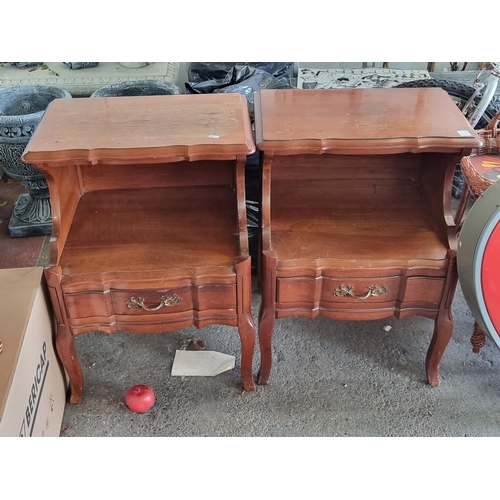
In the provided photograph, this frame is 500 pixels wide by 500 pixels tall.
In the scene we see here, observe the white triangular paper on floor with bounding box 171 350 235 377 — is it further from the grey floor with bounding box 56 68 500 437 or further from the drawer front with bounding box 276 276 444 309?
the drawer front with bounding box 276 276 444 309

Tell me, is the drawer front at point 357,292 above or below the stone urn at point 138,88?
below

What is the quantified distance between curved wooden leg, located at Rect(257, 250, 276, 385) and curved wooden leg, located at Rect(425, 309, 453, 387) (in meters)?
0.59

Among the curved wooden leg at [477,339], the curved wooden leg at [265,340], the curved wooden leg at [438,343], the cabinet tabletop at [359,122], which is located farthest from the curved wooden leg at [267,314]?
the curved wooden leg at [477,339]

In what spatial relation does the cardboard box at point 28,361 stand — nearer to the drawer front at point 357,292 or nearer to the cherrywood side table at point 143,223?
the cherrywood side table at point 143,223

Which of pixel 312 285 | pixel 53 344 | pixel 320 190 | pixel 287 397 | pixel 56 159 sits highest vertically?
pixel 56 159

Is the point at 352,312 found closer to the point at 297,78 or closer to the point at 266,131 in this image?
the point at 266,131

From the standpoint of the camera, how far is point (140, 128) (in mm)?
1661

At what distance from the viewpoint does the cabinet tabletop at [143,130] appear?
154 centimetres

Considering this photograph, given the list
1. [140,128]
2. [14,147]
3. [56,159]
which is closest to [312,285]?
[140,128]

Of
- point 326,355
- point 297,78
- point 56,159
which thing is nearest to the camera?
point 56,159

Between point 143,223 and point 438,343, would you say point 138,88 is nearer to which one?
point 143,223

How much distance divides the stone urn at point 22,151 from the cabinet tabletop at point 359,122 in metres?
1.43

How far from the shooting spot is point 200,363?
2.19m

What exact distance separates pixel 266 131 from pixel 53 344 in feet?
3.45
